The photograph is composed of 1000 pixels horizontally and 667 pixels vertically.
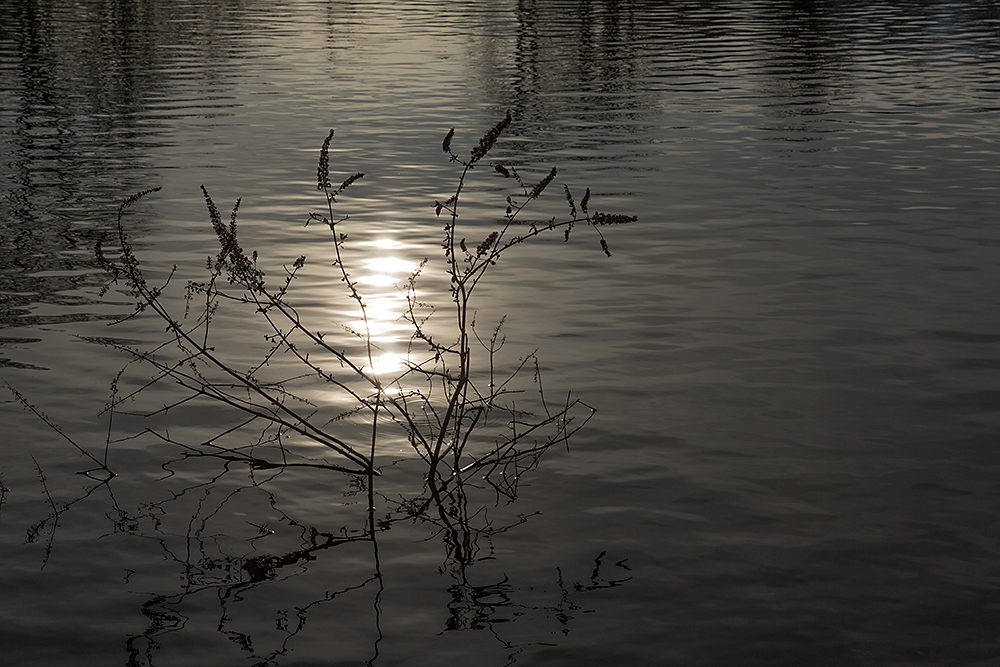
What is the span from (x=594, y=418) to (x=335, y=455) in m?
2.44

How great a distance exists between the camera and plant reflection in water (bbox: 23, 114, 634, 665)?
7137 millimetres

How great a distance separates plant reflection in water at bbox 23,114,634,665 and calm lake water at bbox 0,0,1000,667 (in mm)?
42

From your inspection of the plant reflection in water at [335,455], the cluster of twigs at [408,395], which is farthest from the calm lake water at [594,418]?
the cluster of twigs at [408,395]

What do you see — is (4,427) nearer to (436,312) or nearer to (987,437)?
→ (436,312)

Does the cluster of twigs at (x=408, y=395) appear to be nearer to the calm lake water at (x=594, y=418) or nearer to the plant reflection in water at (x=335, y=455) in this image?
the plant reflection in water at (x=335, y=455)

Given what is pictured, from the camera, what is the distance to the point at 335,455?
366 inches

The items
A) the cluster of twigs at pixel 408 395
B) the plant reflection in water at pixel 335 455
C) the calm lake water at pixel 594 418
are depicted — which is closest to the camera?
the calm lake water at pixel 594 418

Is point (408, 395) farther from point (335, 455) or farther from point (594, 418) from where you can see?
point (594, 418)

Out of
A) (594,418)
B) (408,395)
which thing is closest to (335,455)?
(408,395)

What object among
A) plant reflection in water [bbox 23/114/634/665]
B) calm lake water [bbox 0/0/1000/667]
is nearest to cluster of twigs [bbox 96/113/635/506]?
plant reflection in water [bbox 23/114/634/665]

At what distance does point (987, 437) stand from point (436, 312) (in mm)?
6549

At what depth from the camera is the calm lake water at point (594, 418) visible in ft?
22.5

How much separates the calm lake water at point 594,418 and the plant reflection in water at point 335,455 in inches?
1.6

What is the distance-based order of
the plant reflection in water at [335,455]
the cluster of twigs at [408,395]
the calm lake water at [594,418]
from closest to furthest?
the calm lake water at [594,418]
the plant reflection in water at [335,455]
the cluster of twigs at [408,395]
